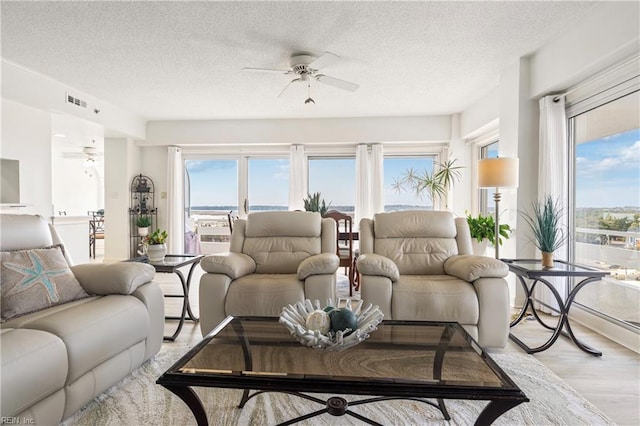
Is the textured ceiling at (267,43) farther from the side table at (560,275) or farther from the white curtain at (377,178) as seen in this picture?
the side table at (560,275)

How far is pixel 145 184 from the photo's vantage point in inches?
260

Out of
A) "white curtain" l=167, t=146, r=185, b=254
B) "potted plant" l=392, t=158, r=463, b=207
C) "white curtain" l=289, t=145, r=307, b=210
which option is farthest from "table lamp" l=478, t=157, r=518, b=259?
"white curtain" l=167, t=146, r=185, b=254

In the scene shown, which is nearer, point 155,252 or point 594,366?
point 594,366

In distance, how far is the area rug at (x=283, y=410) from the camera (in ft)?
5.45

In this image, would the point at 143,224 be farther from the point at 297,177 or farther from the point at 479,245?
the point at 479,245

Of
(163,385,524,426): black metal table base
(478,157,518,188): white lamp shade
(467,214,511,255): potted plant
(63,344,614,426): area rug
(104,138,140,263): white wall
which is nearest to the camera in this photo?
(163,385,524,426): black metal table base

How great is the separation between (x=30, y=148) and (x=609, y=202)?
5.88 metres

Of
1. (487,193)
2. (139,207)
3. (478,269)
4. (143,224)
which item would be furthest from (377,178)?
(139,207)

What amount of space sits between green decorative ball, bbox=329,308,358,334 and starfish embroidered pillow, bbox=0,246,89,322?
151 centimetres

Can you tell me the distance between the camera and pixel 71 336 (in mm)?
1559

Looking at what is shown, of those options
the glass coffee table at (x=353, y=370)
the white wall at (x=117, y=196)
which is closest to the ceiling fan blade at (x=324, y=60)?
the glass coffee table at (x=353, y=370)

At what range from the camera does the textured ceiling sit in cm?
273

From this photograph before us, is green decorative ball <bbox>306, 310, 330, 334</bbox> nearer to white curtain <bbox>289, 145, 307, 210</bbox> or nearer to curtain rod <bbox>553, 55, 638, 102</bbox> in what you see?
curtain rod <bbox>553, 55, 638, 102</bbox>

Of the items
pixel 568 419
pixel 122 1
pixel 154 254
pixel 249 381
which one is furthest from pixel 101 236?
pixel 568 419
